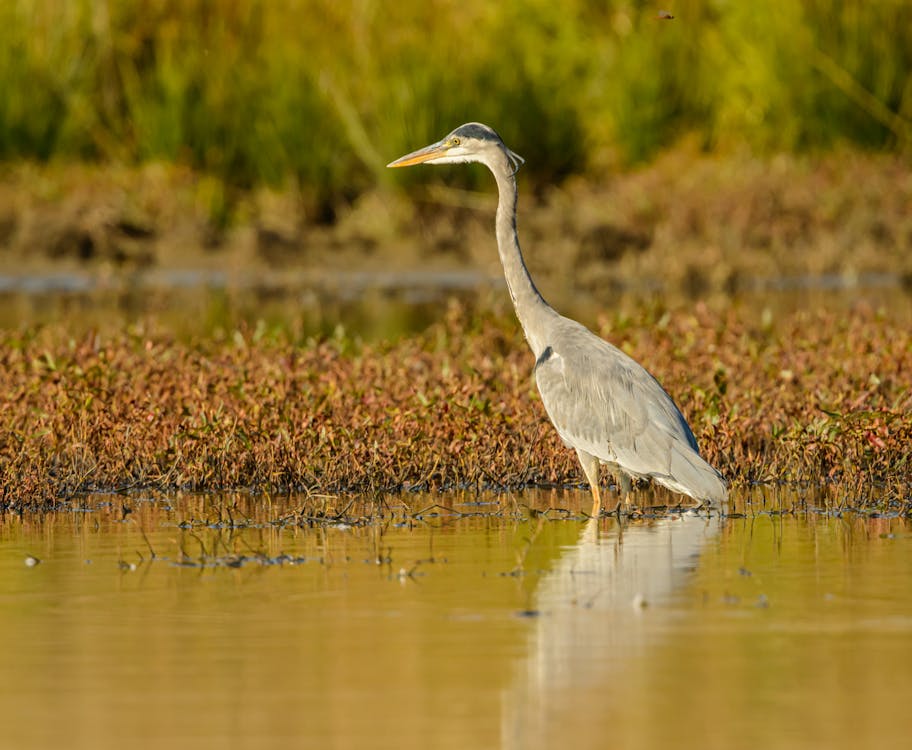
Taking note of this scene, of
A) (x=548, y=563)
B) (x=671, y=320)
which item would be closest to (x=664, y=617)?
(x=548, y=563)

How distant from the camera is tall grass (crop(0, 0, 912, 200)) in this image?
25.2 m

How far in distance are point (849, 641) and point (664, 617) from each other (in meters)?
0.65

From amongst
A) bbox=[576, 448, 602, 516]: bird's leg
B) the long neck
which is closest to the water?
bbox=[576, 448, 602, 516]: bird's leg

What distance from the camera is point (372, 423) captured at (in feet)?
33.4

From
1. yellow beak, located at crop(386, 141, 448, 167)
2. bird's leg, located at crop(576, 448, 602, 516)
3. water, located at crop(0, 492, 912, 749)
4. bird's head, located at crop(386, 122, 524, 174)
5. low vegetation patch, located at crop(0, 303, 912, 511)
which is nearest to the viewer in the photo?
water, located at crop(0, 492, 912, 749)

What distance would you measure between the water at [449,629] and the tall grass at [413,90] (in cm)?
1608

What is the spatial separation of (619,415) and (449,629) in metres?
2.62

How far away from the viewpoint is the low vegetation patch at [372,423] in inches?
386

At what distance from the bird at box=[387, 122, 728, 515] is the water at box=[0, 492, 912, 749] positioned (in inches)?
9.7

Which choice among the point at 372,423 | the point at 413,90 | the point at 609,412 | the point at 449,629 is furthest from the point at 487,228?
the point at 449,629

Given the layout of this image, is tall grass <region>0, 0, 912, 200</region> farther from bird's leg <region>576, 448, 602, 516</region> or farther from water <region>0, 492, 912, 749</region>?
water <region>0, 492, 912, 749</region>

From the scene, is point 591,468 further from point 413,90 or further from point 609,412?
point 413,90

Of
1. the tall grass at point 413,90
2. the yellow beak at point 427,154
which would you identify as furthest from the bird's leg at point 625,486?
the tall grass at point 413,90

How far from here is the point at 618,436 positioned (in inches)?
359
